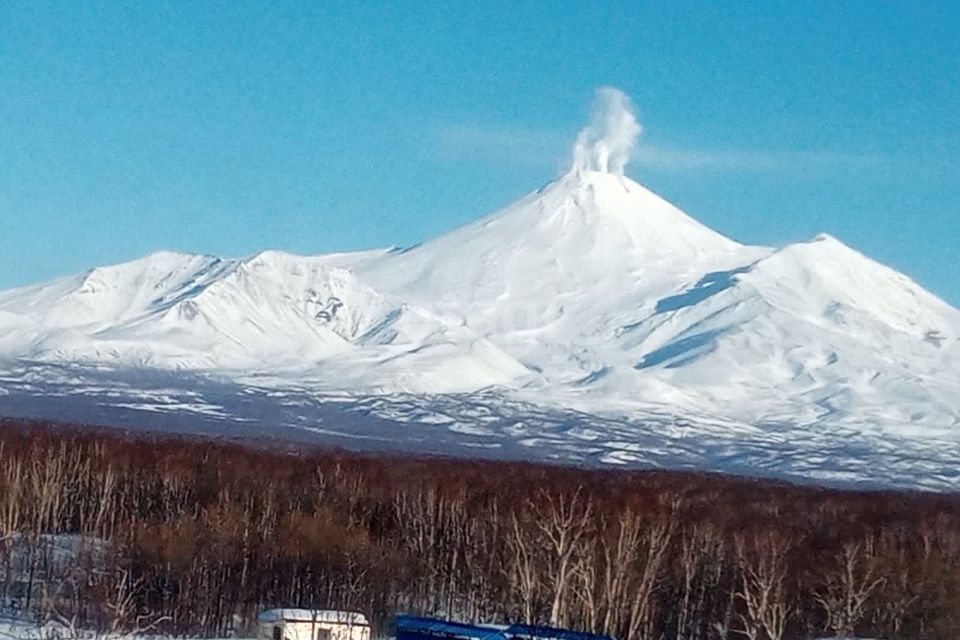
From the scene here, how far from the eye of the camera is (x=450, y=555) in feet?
167

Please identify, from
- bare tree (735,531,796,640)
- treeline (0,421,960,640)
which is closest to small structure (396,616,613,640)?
treeline (0,421,960,640)

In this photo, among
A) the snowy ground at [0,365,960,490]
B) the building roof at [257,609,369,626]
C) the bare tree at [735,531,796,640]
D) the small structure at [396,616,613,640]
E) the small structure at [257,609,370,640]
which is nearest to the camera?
the small structure at [396,616,613,640]

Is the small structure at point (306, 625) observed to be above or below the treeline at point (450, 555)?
below

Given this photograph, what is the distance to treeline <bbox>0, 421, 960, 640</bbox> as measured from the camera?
41.6m

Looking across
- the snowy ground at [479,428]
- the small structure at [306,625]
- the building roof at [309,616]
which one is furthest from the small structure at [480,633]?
the snowy ground at [479,428]

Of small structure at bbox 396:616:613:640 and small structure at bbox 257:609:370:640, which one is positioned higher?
small structure at bbox 396:616:613:640

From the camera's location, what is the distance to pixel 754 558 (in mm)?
46406

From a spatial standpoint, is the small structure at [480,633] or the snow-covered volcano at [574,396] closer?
the small structure at [480,633]

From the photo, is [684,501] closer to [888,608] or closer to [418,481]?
[418,481]

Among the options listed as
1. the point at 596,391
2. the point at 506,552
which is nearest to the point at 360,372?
the point at 596,391

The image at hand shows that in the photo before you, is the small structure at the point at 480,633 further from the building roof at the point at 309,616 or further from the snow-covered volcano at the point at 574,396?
the snow-covered volcano at the point at 574,396

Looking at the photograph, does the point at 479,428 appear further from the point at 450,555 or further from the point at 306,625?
the point at 306,625

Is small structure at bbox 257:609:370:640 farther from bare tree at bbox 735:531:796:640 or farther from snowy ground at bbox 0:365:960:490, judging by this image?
snowy ground at bbox 0:365:960:490

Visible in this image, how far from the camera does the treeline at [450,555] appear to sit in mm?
41594
